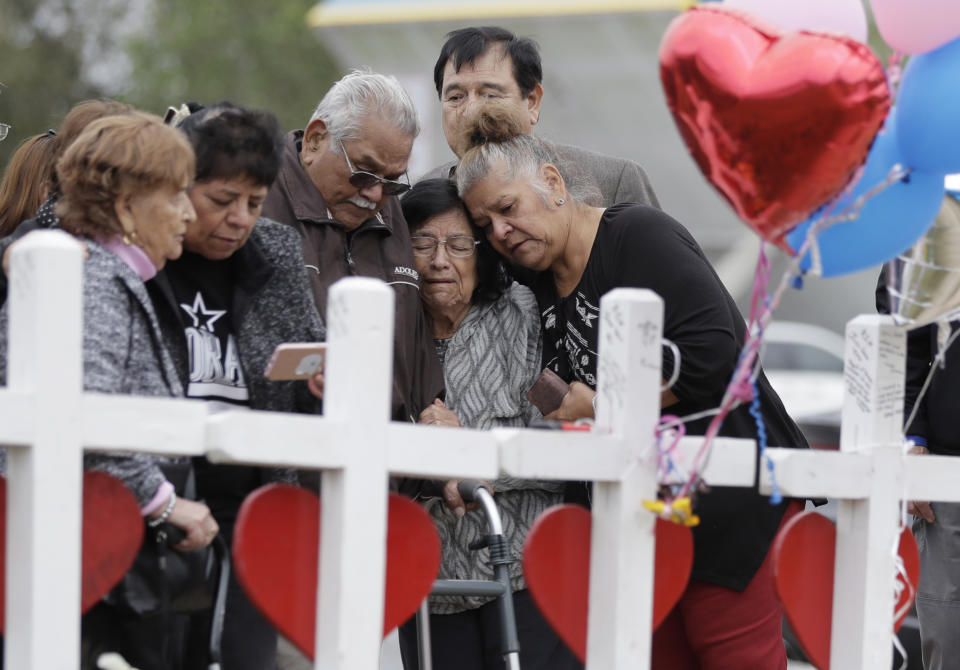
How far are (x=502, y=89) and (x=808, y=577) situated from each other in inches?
76.5

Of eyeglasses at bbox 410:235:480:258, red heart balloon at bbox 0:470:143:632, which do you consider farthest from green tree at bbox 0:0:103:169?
red heart balloon at bbox 0:470:143:632

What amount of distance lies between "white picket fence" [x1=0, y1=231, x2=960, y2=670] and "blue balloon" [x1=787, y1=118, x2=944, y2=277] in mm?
153

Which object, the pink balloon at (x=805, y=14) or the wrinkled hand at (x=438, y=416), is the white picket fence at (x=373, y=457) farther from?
the wrinkled hand at (x=438, y=416)

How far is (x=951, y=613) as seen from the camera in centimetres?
346

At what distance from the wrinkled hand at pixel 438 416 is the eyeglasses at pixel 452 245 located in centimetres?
Result: 39

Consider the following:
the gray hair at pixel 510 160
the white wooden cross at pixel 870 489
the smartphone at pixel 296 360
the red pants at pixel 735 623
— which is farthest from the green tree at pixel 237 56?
the white wooden cross at pixel 870 489

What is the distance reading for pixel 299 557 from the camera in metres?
2.15

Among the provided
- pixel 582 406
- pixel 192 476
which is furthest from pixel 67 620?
pixel 582 406

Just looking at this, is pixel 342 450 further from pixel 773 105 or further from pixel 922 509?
pixel 922 509

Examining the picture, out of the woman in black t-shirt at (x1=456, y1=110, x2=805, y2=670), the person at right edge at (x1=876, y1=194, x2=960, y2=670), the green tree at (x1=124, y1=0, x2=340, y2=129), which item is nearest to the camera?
the woman in black t-shirt at (x1=456, y1=110, x2=805, y2=670)

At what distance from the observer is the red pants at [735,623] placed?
9.65 feet

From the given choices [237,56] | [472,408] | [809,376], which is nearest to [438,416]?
[472,408]

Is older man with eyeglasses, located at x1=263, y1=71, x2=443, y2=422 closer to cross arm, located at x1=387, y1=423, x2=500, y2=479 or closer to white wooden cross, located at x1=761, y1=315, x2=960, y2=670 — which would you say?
cross arm, located at x1=387, y1=423, x2=500, y2=479

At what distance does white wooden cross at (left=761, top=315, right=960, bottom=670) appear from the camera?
2.45 metres
